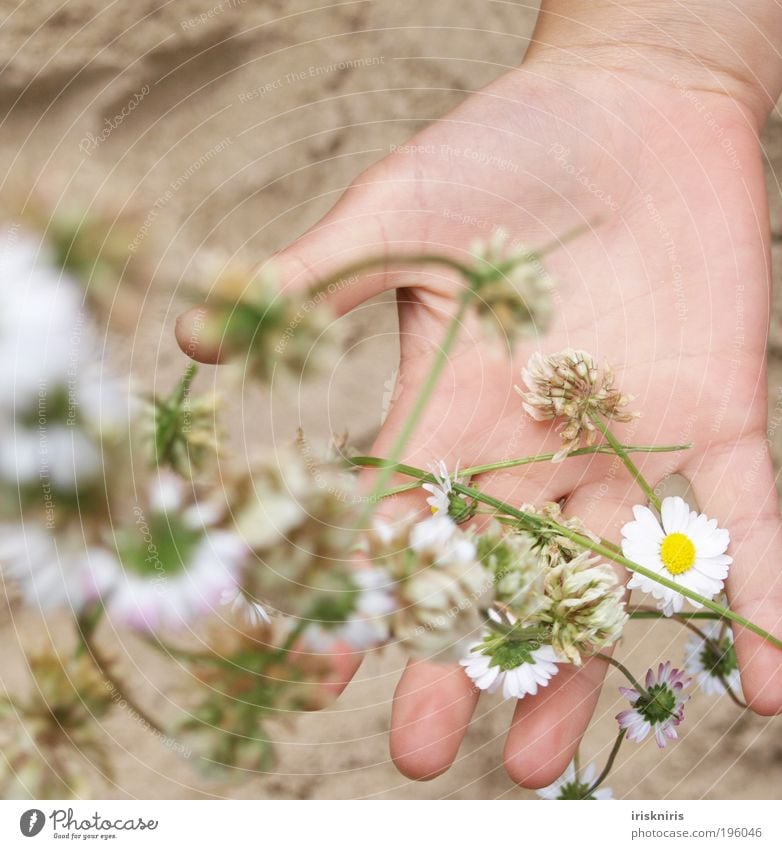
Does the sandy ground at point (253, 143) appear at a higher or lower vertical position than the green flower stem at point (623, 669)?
higher

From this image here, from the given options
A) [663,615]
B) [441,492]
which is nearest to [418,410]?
[441,492]

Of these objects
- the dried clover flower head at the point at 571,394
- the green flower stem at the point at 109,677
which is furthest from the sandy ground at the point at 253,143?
the dried clover flower head at the point at 571,394

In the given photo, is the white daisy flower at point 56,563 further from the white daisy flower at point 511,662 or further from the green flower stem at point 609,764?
the green flower stem at point 609,764

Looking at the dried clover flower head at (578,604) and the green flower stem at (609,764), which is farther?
the green flower stem at (609,764)

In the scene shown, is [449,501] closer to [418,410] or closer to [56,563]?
[418,410]

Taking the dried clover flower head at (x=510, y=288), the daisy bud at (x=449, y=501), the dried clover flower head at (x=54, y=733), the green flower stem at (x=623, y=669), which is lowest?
the dried clover flower head at (x=54, y=733)

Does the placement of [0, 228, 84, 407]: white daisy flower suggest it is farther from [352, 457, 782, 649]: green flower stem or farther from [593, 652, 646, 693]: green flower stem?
[593, 652, 646, 693]: green flower stem
